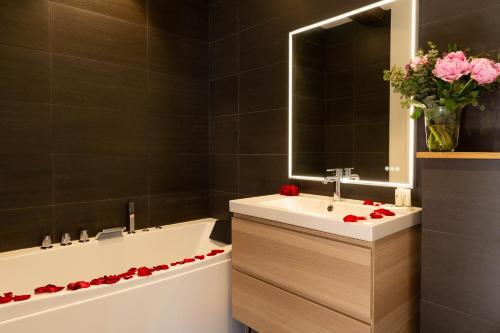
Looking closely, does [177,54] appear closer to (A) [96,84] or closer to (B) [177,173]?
(A) [96,84]

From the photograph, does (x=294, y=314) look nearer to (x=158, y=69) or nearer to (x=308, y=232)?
(x=308, y=232)

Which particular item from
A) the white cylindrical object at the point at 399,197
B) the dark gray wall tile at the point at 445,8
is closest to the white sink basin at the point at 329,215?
the white cylindrical object at the point at 399,197

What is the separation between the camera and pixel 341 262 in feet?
4.71

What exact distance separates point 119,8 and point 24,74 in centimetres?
80

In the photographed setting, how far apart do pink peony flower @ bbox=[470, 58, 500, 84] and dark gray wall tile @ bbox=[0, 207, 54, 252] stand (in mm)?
2404

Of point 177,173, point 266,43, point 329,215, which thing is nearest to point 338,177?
point 329,215

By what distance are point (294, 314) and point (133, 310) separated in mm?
797

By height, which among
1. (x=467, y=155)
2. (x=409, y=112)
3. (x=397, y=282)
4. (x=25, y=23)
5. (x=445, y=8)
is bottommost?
(x=397, y=282)

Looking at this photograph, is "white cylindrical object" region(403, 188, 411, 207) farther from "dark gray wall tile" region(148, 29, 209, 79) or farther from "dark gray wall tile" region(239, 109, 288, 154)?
"dark gray wall tile" region(148, 29, 209, 79)

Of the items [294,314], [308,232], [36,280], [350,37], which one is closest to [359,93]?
[350,37]

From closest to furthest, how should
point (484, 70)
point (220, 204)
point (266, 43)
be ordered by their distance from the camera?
point (484, 70) < point (266, 43) < point (220, 204)

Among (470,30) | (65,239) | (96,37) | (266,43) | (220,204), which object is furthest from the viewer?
(220,204)

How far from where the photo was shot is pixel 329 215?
1729 mm

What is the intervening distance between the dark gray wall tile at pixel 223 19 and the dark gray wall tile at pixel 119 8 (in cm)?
59
